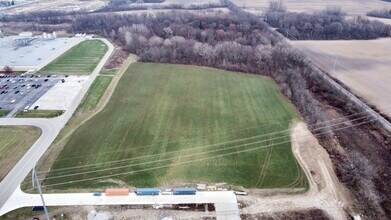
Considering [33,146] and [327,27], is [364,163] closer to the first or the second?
[33,146]

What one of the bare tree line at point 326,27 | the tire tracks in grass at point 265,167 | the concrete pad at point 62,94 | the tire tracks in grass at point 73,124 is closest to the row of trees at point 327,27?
the bare tree line at point 326,27

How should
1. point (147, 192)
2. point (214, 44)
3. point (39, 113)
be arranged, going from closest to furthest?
point (147, 192), point (39, 113), point (214, 44)

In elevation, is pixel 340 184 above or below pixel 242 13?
below

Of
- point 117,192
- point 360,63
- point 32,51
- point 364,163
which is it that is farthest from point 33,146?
point 360,63

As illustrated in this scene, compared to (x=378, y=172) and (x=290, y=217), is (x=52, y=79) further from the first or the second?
(x=378, y=172)

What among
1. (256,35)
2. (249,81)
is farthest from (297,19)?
(249,81)
